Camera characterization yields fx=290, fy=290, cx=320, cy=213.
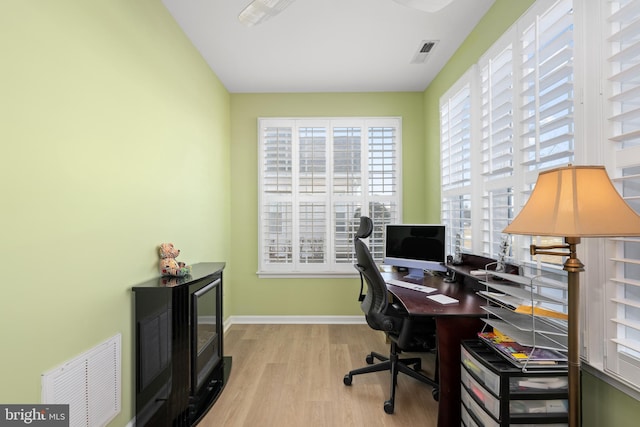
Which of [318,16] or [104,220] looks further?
[318,16]

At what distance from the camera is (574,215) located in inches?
40.4

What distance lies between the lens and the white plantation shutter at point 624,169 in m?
1.15

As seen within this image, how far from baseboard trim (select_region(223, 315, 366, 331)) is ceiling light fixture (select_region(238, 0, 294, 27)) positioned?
319 centimetres

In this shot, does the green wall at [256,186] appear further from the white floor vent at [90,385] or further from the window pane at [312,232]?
the white floor vent at [90,385]

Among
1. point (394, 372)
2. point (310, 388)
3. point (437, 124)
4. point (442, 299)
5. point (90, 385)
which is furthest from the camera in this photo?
point (437, 124)

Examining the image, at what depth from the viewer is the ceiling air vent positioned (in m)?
2.65

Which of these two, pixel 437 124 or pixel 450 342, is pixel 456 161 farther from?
pixel 450 342

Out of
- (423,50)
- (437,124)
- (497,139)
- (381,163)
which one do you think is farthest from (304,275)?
(423,50)

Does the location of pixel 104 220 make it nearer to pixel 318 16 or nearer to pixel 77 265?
pixel 77 265

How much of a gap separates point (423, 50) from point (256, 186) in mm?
2397

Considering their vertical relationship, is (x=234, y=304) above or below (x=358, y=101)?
below

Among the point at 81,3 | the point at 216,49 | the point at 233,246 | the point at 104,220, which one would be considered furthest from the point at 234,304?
the point at 81,3

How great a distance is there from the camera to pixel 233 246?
12.3 ft

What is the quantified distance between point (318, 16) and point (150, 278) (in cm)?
233
